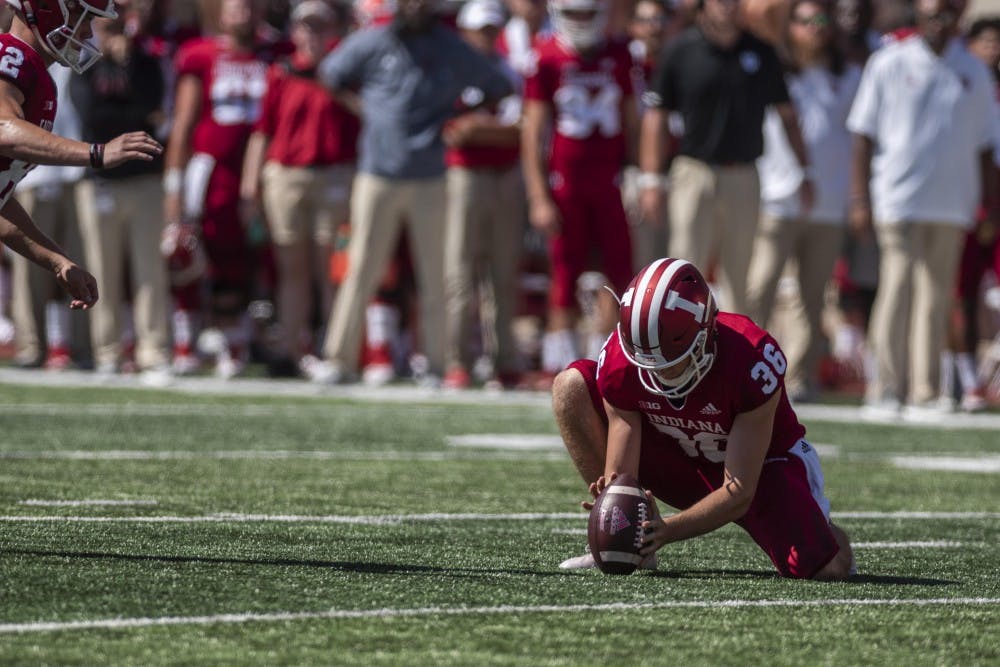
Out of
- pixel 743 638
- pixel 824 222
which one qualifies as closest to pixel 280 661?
pixel 743 638

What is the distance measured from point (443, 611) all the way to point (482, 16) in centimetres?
912

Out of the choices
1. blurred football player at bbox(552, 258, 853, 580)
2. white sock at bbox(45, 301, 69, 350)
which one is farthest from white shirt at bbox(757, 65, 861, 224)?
blurred football player at bbox(552, 258, 853, 580)

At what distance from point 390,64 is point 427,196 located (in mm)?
853

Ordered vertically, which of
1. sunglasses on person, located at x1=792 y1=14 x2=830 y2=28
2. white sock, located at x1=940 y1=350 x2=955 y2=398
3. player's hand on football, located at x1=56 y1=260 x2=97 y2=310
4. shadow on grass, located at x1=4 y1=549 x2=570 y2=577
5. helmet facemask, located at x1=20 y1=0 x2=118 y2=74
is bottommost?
white sock, located at x1=940 y1=350 x2=955 y2=398

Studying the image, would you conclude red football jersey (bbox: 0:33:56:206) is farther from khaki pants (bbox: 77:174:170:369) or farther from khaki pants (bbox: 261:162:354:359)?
khaki pants (bbox: 261:162:354:359)

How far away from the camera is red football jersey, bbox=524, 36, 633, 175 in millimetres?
12508

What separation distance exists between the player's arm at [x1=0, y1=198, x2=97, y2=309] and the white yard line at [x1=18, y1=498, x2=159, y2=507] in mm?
1064

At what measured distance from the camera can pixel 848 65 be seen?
43.5ft

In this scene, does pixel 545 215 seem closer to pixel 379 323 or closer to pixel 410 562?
pixel 379 323

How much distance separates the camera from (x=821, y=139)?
43.0 ft

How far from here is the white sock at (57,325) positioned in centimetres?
1355

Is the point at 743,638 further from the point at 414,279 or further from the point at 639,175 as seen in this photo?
the point at 414,279

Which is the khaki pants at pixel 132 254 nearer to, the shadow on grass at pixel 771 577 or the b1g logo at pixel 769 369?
the shadow on grass at pixel 771 577

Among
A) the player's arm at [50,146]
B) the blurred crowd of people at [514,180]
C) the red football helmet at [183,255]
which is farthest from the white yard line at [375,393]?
the player's arm at [50,146]
